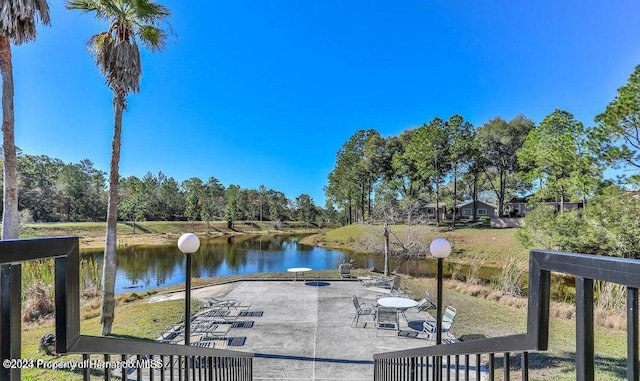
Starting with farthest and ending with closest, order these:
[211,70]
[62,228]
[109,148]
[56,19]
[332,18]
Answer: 1. [62,228]
2. [211,70]
3. [332,18]
4. [109,148]
5. [56,19]

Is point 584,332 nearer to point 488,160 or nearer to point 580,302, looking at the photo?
point 580,302

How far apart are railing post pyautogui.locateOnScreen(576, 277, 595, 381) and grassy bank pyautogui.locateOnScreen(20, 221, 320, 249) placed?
31.9m

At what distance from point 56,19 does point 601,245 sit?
16458 millimetres

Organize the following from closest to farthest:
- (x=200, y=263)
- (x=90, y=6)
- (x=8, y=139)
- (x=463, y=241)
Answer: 1. (x=8, y=139)
2. (x=90, y=6)
3. (x=200, y=263)
4. (x=463, y=241)

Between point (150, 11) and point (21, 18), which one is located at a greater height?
point (150, 11)

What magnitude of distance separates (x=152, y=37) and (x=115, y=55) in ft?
3.43

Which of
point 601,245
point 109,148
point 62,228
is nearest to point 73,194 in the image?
point 62,228

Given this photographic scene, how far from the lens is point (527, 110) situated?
31516 millimetres

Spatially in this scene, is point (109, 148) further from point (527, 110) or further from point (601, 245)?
point (527, 110)

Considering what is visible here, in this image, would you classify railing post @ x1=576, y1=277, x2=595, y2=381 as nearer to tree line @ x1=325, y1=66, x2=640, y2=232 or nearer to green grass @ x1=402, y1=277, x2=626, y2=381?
green grass @ x1=402, y1=277, x2=626, y2=381

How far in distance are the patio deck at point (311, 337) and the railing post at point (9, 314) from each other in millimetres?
5029

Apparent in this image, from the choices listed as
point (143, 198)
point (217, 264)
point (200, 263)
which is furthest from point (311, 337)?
point (143, 198)

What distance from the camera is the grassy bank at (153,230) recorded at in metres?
32.5

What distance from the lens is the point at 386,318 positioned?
7.64 metres
